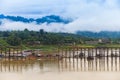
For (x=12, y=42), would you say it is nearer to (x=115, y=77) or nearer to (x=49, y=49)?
(x=49, y=49)

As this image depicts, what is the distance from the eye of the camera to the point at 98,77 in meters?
21.0

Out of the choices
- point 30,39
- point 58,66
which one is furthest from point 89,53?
point 30,39

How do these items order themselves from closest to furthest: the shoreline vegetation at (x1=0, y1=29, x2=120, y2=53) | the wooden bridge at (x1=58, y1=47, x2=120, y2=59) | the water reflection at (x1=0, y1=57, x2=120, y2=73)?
the water reflection at (x1=0, y1=57, x2=120, y2=73) → the wooden bridge at (x1=58, y1=47, x2=120, y2=59) → the shoreline vegetation at (x1=0, y1=29, x2=120, y2=53)

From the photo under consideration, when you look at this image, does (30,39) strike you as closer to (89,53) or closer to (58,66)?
(89,53)

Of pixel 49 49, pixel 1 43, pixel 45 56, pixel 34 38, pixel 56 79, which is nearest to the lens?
pixel 56 79

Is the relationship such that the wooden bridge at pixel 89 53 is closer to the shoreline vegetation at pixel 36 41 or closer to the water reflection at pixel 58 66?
the water reflection at pixel 58 66

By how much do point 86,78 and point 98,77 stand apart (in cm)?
69

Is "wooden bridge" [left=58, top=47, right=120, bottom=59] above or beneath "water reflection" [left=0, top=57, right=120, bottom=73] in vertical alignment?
above

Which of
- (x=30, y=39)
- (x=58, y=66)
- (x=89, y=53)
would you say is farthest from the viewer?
(x=30, y=39)

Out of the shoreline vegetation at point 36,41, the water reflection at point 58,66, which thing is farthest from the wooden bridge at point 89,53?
the shoreline vegetation at point 36,41

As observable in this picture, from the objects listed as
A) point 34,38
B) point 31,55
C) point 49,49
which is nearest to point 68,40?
point 34,38

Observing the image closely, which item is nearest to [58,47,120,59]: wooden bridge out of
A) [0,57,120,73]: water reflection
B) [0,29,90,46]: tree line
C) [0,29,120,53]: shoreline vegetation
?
[0,57,120,73]: water reflection

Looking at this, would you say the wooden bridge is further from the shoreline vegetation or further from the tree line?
the tree line

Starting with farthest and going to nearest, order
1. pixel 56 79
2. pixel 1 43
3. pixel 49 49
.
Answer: pixel 49 49, pixel 1 43, pixel 56 79
